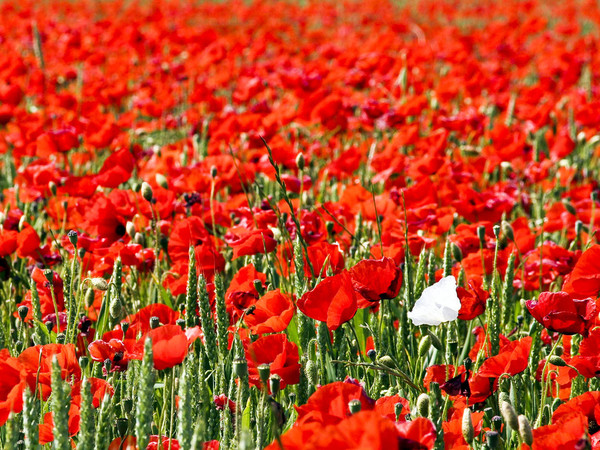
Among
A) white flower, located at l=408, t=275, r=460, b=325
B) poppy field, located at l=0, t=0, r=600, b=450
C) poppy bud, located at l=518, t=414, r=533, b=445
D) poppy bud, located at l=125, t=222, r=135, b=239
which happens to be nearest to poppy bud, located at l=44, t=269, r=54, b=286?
poppy field, located at l=0, t=0, r=600, b=450

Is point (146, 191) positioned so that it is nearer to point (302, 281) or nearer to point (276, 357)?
point (302, 281)

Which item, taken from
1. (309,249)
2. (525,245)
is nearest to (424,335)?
(309,249)

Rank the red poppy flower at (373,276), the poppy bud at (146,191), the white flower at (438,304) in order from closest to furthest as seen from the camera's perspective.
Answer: the white flower at (438,304) < the red poppy flower at (373,276) < the poppy bud at (146,191)

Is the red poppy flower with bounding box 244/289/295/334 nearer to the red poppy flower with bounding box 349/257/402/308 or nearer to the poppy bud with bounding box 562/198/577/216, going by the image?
the red poppy flower with bounding box 349/257/402/308

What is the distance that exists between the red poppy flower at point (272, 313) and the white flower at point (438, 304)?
277 mm

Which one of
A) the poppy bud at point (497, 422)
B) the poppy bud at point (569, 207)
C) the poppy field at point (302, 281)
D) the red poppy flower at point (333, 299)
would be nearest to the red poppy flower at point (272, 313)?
the poppy field at point (302, 281)

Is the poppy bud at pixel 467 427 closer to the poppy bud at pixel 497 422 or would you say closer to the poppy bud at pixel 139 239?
the poppy bud at pixel 497 422

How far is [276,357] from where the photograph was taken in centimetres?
138

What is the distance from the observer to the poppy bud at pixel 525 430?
106 cm

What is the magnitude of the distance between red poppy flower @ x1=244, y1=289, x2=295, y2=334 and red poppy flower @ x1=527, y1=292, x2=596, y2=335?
0.45 meters

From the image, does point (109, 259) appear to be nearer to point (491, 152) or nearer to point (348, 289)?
point (348, 289)

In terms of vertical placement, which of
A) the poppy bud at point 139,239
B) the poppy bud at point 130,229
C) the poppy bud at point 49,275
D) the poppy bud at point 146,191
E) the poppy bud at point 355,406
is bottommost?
the poppy bud at point 355,406

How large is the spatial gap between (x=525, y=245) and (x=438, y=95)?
7.15 ft

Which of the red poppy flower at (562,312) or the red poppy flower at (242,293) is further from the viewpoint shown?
the red poppy flower at (242,293)
